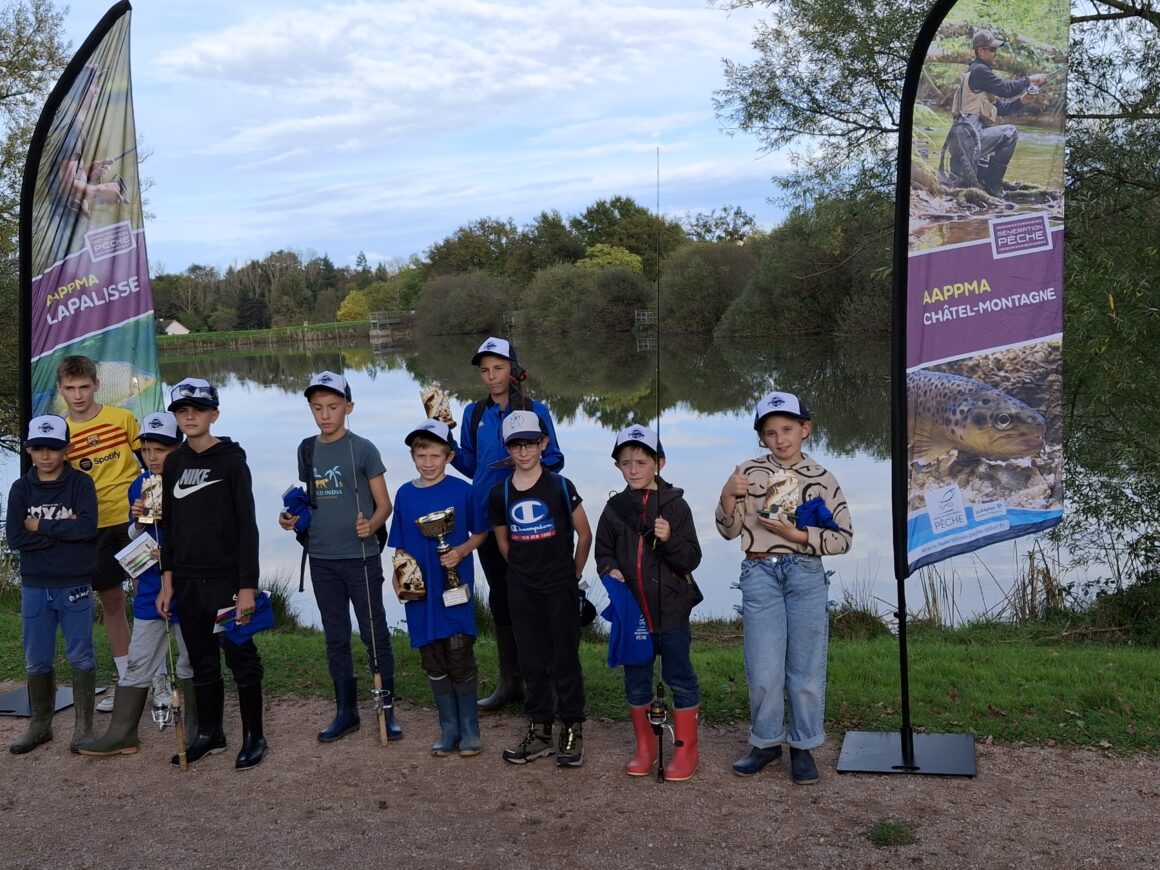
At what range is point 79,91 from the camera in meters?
7.06

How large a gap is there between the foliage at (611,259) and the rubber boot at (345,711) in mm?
55861

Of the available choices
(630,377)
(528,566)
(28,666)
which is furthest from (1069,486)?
(630,377)

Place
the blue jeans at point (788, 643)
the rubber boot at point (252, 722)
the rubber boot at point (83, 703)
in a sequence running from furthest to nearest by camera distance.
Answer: the rubber boot at point (83, 703), the rubber boot at point (252, 722), the blue jeans at point (788, 643)

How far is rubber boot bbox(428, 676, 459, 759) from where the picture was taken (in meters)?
5.94

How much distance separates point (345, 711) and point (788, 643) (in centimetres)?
251

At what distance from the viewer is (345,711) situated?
6305mm

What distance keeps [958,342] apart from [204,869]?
4.09m

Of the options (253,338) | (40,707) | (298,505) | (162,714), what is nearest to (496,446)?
(298,505)

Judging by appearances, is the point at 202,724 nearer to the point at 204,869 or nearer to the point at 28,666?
the point at 28,666

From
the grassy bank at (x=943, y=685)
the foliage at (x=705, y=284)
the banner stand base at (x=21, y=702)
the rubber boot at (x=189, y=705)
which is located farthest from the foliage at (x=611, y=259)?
the rubber boot at (x=189, y=705)

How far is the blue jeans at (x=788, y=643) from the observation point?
5.41m

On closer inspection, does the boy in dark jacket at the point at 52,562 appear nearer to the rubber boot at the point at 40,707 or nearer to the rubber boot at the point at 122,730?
the rubber boot at the point at 40,707

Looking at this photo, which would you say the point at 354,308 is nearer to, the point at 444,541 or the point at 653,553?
the point at 444,541

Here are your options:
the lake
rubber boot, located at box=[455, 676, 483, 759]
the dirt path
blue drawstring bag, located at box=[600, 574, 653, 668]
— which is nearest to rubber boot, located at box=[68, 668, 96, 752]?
the dirt path
